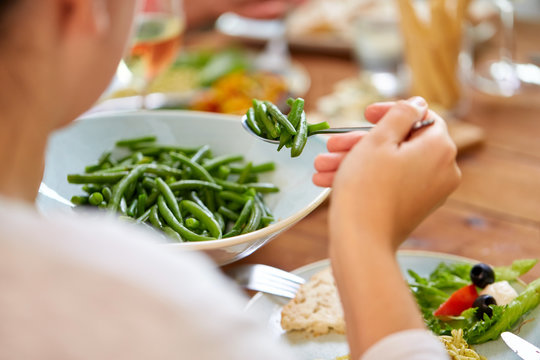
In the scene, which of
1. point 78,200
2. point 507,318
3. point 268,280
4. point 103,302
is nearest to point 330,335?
point 268,280

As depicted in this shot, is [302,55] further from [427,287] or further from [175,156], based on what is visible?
[427,287]

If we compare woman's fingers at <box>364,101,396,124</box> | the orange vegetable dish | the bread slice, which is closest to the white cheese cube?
the bread slice

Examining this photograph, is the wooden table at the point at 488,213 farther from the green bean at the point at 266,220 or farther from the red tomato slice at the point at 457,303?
the green bean at the point at 266,220

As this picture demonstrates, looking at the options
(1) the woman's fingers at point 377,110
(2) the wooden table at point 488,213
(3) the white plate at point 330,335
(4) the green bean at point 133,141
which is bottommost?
(2) the wooden table at point 488,213

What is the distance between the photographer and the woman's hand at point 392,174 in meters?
0.80

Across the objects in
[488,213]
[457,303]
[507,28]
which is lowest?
[488,213]

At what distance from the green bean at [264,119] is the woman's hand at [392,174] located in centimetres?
19

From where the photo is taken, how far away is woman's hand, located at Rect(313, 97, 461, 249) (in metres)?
0.80

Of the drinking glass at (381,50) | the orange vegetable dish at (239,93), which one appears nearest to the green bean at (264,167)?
the orange vegetable dish at (239,93)

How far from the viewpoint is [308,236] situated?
1.52 metres

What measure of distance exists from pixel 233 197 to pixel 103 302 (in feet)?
2.25

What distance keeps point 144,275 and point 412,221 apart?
39cm

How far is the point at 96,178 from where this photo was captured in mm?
1243

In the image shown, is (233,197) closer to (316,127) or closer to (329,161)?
(316,127)
